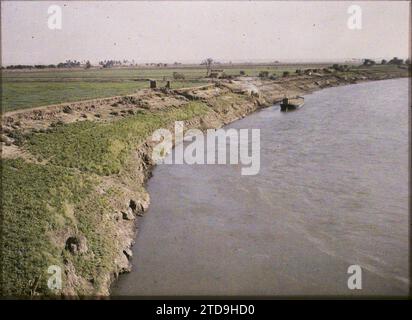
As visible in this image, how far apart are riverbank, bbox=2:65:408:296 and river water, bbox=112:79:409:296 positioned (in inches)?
59.0

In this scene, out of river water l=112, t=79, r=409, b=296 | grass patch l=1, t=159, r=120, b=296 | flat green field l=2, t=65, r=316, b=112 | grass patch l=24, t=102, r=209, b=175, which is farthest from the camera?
flat green field l=2, t=65, r=316, b=112

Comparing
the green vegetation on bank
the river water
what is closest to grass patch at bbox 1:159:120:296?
the green vegetation on bank

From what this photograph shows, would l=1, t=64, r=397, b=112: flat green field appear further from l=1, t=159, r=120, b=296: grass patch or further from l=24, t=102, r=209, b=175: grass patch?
l=1, t=159, r=120, b=296: grass patch

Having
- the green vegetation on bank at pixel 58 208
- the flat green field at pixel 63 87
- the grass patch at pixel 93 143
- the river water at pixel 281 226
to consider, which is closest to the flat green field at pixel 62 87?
the flat green field at pixel 63 87

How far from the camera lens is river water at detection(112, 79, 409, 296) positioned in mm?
17328

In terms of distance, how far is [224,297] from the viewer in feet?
53.1

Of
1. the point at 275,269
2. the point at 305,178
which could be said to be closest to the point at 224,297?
the point at 275,269

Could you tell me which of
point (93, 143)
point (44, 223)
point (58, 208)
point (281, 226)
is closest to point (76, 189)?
point (58, 208)

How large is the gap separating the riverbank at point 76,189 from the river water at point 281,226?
150cm

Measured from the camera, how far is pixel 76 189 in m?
21.6

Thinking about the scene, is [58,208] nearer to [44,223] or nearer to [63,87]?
[44,223]

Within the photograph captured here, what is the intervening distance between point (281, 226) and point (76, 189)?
41.3 feet

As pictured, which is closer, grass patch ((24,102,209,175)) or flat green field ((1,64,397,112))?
grass patch ((24,102,209,175))

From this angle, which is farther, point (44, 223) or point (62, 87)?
point (62, 87)
